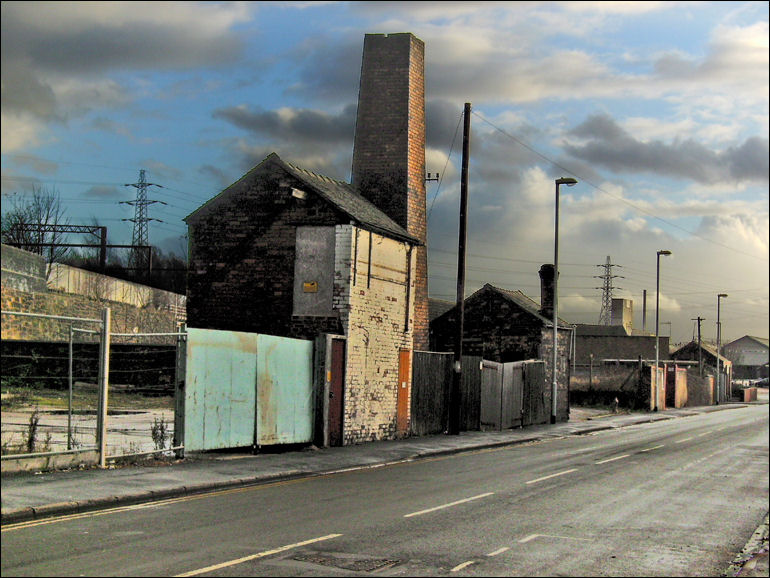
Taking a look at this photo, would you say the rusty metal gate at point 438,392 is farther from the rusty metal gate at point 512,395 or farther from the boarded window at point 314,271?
the boarded window at point 314,271

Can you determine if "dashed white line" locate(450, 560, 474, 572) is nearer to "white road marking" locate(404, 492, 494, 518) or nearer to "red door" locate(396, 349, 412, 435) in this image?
"white road marking" locate(404, 492, 494, 518)

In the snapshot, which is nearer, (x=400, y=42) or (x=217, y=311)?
(x=217, y=311)

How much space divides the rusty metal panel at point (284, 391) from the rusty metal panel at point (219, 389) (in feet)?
1.07

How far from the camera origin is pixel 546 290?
4222cm

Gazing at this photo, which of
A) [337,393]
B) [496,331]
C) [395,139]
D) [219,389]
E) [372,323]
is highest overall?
[395,139]

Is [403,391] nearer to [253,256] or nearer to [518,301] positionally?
[253,256]

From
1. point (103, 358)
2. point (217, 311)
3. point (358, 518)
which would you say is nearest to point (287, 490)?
point (358, 518)

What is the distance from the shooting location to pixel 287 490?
13.8m

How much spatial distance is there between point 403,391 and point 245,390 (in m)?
7.59

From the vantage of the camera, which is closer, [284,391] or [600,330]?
[284,391]

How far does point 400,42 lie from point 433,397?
495 inches

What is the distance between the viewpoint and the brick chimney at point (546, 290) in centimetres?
4209

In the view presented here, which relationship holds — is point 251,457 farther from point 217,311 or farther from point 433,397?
point 433,397

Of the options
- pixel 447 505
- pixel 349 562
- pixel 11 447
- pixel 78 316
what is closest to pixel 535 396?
pixel 78 316
